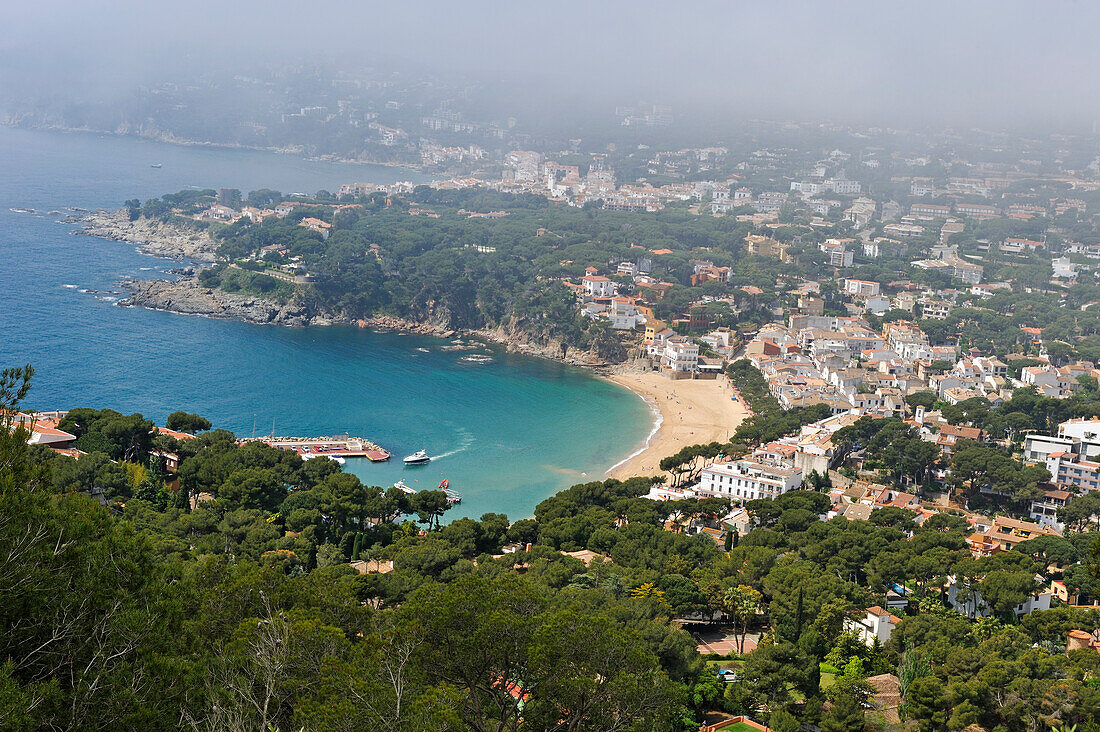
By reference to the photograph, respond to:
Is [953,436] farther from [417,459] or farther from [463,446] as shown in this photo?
[417,459]

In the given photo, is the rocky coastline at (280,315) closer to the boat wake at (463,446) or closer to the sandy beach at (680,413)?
the sandy beach at (680,413)

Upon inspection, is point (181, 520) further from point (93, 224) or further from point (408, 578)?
point (93, 224)

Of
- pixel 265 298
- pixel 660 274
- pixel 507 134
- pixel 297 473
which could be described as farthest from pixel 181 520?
pixel 507 134

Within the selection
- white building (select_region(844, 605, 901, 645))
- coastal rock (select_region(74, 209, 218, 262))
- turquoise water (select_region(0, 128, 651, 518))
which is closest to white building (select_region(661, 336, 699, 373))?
turquoise water (select_region(0, 128, 651, 518))

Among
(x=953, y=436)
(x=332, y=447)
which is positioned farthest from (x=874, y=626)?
(x=332, y=447)

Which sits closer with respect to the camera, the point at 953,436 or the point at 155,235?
the point at 953,436

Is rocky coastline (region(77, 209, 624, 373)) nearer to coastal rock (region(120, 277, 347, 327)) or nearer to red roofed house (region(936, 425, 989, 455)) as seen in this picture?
coastal rock (region(120, 277, 347, 327))

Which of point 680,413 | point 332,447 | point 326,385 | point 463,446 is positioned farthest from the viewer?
point 326,385
